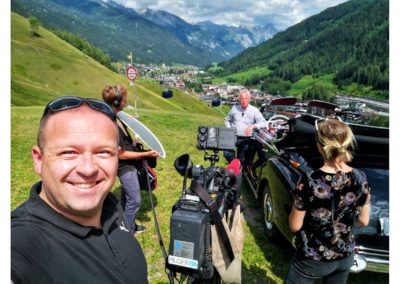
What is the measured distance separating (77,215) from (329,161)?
2033 millimetres

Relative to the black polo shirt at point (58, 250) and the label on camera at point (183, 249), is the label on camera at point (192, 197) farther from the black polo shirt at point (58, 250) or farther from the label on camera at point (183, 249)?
the black polo shirt at point (58, 250)

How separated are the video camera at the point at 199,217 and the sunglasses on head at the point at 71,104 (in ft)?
3.05

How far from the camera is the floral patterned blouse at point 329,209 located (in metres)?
2.30

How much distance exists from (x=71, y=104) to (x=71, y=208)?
2.03 feet

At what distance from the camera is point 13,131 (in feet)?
39.9

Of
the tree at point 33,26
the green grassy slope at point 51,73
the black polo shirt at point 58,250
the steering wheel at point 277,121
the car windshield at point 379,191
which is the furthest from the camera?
the tree at point 33,26

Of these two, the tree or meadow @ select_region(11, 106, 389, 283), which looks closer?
meadow @ select_region(11, 106, 389, 283)

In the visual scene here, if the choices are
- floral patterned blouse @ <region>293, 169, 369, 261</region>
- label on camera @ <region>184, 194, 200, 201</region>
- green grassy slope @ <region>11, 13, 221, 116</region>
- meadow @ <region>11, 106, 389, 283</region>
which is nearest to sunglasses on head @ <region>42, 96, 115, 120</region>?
label on camera @ <region>184, 194, 200, 201</region>

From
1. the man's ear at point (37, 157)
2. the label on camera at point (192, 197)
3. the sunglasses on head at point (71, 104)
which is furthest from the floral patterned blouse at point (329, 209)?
the man's ear at point (37, 157)

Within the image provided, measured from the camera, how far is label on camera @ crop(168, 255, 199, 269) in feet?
6.57

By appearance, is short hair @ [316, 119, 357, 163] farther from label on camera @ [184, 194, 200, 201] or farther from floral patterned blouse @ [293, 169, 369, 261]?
label on camera @ [184, 194, 200, 201]

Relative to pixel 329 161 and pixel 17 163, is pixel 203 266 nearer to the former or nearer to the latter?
pixel 329 161

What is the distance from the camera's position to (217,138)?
2916 mm
